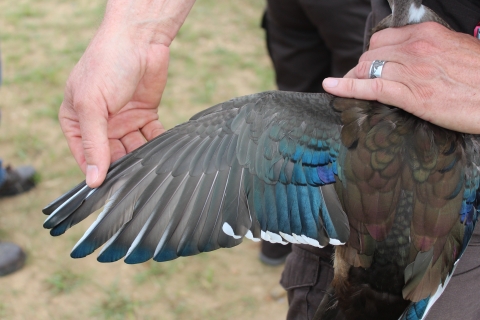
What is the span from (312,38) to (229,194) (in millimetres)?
1983

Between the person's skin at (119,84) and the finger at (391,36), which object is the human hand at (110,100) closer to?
the person's skin at (119,84)

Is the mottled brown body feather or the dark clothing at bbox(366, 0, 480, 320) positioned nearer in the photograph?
the mottled brown body feather

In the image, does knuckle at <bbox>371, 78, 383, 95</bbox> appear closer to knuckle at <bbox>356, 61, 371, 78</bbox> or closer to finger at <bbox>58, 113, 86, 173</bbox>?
knuckle at <bbox>356, 61, 371, 78</bbox>

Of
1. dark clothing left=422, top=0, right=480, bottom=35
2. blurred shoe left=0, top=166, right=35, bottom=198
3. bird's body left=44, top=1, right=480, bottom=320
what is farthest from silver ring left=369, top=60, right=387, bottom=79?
blurred shoe left=0, top=166, right=35, bottom=198

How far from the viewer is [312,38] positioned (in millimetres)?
3680

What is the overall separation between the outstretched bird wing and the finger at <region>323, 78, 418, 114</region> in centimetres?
9

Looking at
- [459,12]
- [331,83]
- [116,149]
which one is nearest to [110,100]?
[116,149]

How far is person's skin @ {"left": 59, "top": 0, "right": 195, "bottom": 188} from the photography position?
1.98 meters

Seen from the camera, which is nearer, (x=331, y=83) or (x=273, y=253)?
(x=331, y=83)

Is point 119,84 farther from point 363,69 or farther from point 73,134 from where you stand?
point 363,69

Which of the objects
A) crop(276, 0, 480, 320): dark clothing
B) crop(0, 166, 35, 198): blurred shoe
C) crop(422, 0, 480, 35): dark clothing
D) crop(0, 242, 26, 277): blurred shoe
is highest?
crop(422, 0, 480, 35): dark clothing

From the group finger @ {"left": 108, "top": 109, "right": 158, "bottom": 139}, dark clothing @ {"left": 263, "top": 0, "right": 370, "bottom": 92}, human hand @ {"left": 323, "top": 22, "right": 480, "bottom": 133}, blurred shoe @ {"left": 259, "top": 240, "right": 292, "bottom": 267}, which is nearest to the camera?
human hand @ {"left": 323, "top": 22, "right": 480, "bottom": 133}

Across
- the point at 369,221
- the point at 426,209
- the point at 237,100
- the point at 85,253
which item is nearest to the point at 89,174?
the point at 85,253

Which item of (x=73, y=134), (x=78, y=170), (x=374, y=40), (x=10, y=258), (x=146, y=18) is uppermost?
(x=146, y=18)
